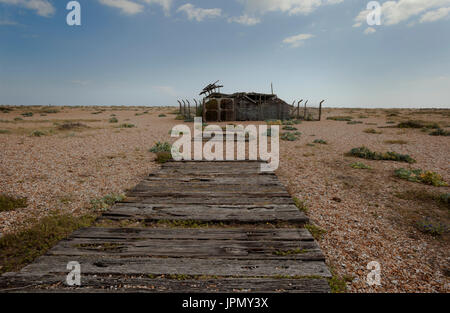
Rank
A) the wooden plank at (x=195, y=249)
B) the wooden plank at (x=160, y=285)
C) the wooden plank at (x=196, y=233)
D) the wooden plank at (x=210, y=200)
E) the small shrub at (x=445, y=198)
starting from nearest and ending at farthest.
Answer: the wooden plank at (x=160, y=285) < the wooden plank at (x=195, y=249) < the wooden plank at (x=196, y=233) < the wooden plank at (x=210, y=200) < the small shrub at (x=445, y=198)

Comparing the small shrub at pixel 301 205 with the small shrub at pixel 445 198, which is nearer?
the small shrub at pixel 301 205

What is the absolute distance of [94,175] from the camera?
696 centimetres

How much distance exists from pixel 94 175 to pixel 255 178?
5.14 m

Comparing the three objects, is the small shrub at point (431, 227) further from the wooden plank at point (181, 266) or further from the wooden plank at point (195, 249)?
the wooden plank at point (181, 266)

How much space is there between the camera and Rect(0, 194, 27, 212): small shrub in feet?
15.3

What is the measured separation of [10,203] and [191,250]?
4531 mm

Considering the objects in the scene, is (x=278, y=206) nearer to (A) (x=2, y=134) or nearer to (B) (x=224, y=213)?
(B) (x=224, y=213)

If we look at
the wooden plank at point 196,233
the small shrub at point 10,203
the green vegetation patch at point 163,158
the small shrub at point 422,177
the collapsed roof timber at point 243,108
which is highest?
the collapsed roof timber at point 243,108

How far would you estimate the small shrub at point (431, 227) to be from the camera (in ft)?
13.4

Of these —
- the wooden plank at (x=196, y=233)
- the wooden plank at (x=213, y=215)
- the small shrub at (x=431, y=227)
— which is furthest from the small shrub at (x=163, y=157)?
the small shrub at (x=431, y=227)

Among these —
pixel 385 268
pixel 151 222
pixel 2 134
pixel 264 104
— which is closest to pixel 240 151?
pixel 151 222

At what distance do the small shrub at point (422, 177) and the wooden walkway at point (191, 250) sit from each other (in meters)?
4.68

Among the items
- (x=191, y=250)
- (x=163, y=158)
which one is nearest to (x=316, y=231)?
(x=191, y=250)

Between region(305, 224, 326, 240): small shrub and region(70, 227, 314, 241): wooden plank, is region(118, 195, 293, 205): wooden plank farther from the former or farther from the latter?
region(70, 227, 314, 241): wooden plank
